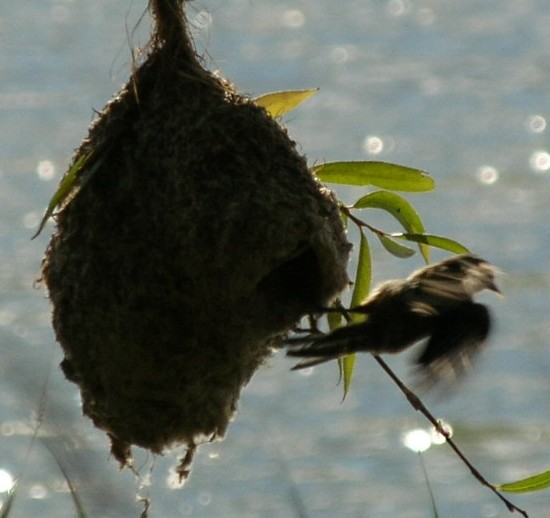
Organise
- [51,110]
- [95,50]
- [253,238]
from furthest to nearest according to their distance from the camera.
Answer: [95,50] < [51,110] < [253,238]

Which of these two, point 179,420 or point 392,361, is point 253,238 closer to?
point 179,420

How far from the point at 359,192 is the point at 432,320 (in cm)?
836

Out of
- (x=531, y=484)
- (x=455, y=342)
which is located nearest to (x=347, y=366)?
(x=455, y=342)

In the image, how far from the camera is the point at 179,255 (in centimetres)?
294

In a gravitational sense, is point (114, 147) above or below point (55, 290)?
above

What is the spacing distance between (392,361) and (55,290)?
788cm

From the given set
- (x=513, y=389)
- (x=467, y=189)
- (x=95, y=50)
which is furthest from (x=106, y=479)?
(x=95, y=50)

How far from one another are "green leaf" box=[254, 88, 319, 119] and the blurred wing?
0.61 meters

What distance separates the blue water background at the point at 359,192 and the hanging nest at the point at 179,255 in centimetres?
464

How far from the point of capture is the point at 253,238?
294cm

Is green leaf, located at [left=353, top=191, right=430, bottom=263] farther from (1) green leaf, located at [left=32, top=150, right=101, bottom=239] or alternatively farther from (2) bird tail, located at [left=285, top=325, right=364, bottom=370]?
(1) green leaf, located at [left=32, top=150, right=101, bottom=239]

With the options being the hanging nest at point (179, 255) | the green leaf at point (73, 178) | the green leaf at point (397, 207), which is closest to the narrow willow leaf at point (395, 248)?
the green leaf at point (397, 207)

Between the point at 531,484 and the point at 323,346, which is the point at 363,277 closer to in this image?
the point at 323,346

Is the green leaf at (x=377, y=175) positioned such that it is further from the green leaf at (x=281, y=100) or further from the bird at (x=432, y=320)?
the bird at (x=432, y=320)
